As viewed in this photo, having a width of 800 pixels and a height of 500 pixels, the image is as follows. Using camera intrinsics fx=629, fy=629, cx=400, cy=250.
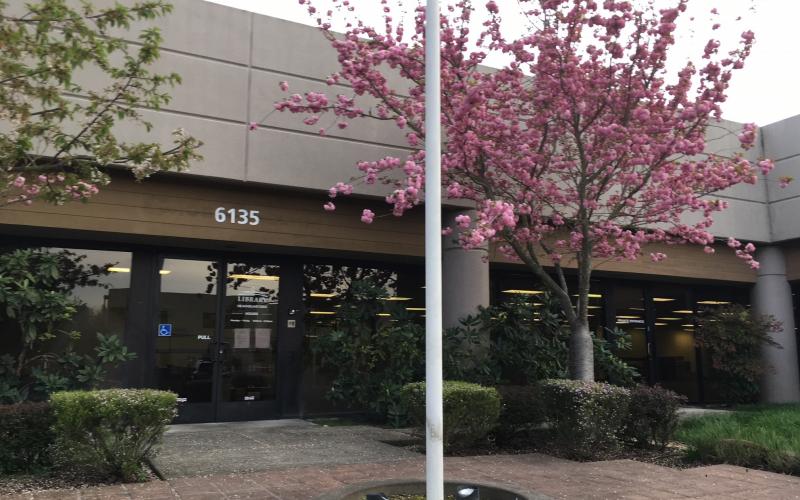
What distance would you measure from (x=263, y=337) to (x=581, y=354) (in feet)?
18.0

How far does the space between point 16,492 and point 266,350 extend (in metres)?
5.67

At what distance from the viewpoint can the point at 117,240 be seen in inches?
395

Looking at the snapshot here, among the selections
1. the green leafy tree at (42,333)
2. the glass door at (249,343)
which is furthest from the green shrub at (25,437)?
the glass door at (249,343)

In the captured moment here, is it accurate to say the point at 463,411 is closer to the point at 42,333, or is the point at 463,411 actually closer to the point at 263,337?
the point at 263,337

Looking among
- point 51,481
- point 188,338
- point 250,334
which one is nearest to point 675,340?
Answer: point 250,334

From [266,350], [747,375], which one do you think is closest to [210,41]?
[266,350]

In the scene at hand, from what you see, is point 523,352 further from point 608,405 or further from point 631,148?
point 631,148

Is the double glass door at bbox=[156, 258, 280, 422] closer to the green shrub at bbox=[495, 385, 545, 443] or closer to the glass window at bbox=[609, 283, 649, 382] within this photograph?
the green shrub at bbox=[495, 385, 545, 443]

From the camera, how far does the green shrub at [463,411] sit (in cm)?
776

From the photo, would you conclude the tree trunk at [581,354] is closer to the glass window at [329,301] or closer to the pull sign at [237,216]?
the glass window at [329,301]

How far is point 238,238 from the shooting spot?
1005cm

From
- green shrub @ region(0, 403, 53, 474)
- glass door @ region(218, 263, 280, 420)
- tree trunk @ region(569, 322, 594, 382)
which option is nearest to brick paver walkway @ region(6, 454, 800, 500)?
green shrub @ region(0, 403, 53, 474)

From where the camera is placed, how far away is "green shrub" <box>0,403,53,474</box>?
6.20 metres

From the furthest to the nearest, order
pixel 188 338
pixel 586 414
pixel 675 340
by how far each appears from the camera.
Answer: pixel 675 340 < pixel 188 338 < pixel 586 414
